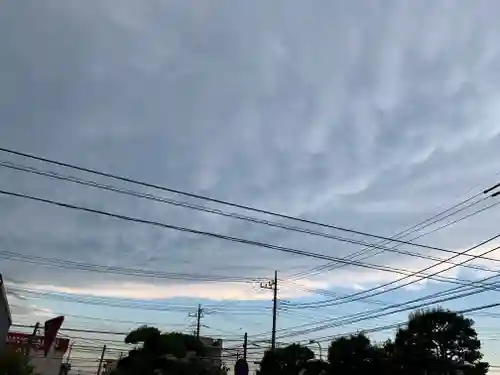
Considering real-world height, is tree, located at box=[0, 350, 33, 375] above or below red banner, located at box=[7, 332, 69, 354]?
below

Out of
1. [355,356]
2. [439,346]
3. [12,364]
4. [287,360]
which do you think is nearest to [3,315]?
[12,364]

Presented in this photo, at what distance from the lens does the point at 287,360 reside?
Result: 130 feet

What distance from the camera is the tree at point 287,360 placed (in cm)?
3909

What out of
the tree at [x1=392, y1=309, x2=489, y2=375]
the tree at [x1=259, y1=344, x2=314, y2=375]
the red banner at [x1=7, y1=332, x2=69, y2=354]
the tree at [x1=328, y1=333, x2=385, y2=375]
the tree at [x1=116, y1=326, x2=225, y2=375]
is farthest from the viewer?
the red banner at [x1=7, y1=332, x2=69, y2=354]

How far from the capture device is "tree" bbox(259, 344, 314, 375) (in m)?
39.1

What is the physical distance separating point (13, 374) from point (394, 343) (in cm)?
2158

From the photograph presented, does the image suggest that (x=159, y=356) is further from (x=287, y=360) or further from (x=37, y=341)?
(x=37, y=341)

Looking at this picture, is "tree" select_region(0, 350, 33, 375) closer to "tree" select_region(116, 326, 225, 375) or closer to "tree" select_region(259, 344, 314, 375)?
"tree" select_region(116, 326, 225, 375)

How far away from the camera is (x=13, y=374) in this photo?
97.9 feet

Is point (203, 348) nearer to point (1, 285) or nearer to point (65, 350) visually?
point (1, 285)

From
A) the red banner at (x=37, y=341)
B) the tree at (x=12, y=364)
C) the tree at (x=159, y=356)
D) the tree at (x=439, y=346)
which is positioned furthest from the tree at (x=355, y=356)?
the red banner at (x=37, y=341)

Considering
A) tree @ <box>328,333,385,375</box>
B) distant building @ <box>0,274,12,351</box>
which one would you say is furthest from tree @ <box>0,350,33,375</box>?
tree @ <box>328,333,385,375</box>

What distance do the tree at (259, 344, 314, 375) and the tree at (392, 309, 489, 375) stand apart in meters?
10.1

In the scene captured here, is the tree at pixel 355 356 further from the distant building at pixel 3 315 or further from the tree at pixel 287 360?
the distant building at pixel 3 315
